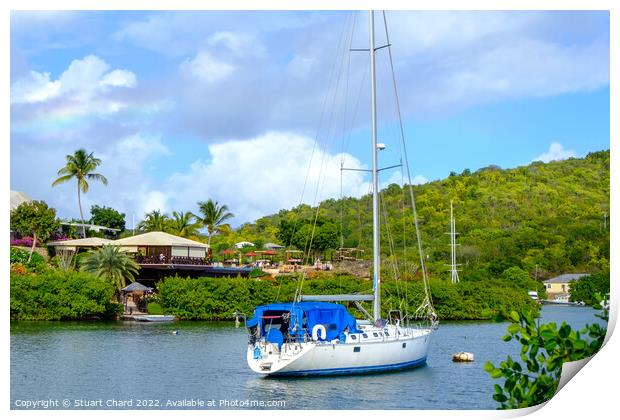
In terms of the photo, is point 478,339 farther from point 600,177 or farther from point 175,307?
point 600,177

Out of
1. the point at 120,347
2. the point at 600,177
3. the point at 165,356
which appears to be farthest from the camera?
the point at 600,177

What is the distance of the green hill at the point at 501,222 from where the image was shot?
27.0m

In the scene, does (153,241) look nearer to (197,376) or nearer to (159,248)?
(159,248)

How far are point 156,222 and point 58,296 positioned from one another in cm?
1328

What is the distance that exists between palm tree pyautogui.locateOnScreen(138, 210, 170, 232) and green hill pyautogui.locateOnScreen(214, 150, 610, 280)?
281 cm

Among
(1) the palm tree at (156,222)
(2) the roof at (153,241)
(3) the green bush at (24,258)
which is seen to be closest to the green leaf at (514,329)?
(3) the green bush at (24,258)

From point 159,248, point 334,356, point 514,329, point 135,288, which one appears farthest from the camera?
point 159,248

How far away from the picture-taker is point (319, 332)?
1296 centimetres

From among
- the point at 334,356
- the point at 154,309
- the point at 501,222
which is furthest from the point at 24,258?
the point at 501,222

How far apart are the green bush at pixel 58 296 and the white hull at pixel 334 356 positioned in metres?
11.6

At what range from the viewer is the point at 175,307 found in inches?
990
